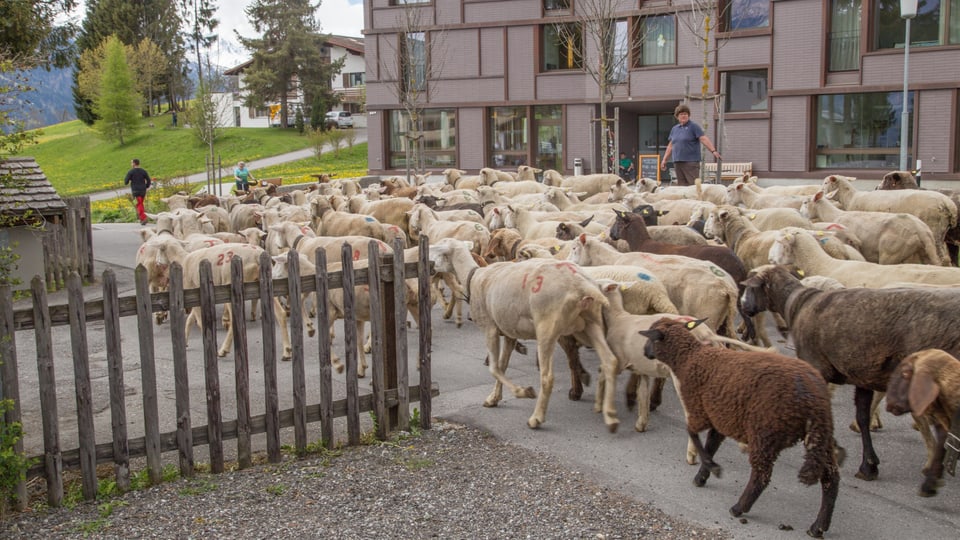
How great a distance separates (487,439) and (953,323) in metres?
3.70

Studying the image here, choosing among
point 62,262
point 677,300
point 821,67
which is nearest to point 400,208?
point 62,262

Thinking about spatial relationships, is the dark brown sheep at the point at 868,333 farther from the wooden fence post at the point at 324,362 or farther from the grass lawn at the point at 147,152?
the grass lawn at the point at 147,152

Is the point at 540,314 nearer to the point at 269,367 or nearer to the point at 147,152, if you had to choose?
the point at 269,367

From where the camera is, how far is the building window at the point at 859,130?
99.0 feet

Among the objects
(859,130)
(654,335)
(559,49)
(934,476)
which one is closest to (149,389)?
(654,335)

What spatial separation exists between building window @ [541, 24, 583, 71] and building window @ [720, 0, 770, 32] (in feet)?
20.1

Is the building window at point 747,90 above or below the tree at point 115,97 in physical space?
below

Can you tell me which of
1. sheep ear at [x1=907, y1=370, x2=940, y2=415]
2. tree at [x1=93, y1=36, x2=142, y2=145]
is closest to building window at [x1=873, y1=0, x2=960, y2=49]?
sheep ear at [x1=907, y1=370, x2=940, y2=415]

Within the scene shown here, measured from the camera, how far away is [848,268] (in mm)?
9812

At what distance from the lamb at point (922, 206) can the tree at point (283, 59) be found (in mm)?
60362

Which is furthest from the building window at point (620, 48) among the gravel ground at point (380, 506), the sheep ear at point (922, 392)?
the sheep ear at point (922, 392)

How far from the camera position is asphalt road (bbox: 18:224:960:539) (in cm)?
615

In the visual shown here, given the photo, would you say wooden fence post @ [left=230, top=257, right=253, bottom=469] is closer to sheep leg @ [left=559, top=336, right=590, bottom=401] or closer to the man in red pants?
sheep leg @ [left=559, top=336, right=590, bottom=401]

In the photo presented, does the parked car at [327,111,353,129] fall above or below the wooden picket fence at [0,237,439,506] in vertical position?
above
